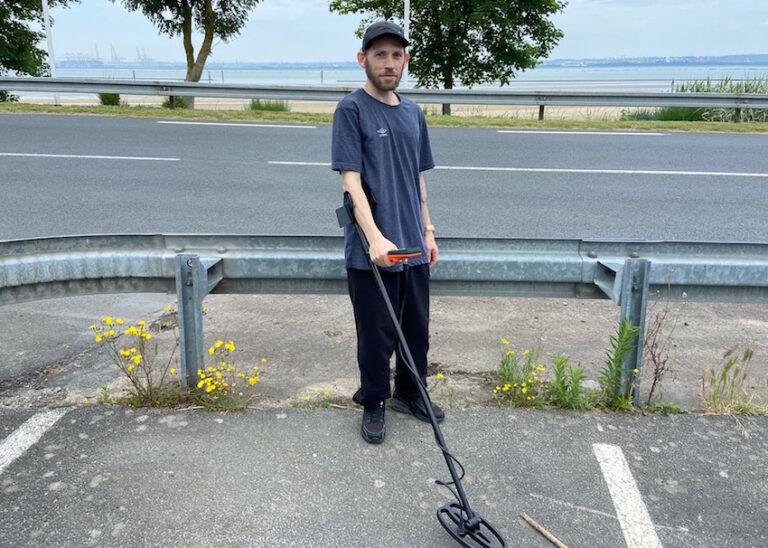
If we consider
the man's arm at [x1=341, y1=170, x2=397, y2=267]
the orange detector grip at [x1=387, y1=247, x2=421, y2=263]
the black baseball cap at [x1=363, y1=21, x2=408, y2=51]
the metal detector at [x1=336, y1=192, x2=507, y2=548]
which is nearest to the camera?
the metal detector at [x1=336, y1=192, x2=507, y2=548]

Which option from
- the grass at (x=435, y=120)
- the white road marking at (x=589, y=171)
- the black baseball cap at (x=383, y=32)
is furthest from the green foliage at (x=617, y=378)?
the grass at (x=435, y=120)

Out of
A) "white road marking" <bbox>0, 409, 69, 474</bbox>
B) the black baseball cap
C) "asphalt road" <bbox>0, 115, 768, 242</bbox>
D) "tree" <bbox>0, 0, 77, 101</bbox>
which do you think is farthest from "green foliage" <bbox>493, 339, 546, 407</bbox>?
"tree" <bbox>0, 0, 77, 101</bbox>

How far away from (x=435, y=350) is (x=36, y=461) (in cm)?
216

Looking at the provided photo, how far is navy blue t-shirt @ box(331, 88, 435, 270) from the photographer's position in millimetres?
2781

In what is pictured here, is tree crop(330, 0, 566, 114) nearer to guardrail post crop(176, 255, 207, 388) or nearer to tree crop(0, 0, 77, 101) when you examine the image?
tree crop(0, 0, 77, 101)

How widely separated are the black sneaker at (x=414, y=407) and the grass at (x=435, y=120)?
10.1 meters

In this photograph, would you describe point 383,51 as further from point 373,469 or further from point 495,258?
point 373,469

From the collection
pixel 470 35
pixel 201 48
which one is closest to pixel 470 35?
pixel 470 35

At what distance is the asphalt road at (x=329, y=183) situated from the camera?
6.31 meters

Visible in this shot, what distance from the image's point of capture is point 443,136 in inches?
455

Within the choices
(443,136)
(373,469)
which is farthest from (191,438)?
(443,136)

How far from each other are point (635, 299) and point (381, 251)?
133 centimetres

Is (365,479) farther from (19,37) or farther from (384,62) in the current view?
(19,37)

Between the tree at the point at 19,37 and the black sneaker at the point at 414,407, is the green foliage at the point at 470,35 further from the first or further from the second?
the black sneaker at the point at 414,407
